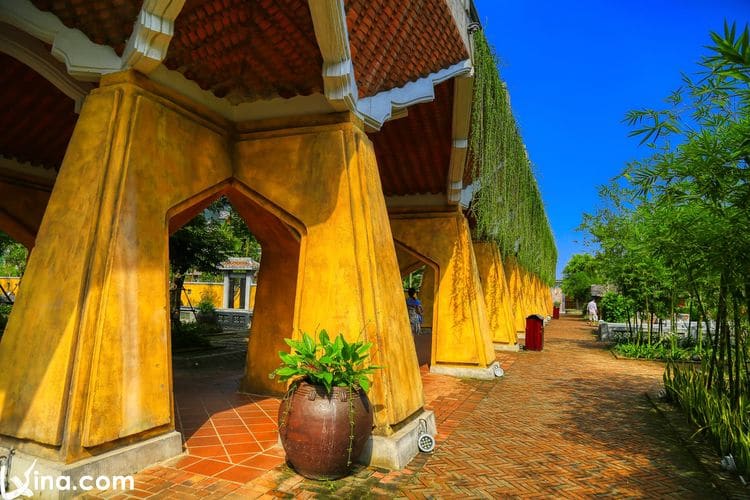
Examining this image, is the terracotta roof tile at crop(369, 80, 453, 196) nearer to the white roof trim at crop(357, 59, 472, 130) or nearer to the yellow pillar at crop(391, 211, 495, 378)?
the yellow pillar at crop(391, 211, 495, 378)

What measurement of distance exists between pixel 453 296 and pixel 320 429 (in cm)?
690

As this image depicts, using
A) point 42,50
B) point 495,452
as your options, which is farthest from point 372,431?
point 42,50

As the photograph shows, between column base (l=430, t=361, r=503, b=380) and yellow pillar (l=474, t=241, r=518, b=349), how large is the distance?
216 inches

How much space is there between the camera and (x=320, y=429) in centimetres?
442

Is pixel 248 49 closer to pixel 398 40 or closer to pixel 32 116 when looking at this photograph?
pixel 398 40

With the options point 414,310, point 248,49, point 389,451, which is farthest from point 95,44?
point 414,310

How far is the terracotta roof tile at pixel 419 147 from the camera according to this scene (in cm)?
984

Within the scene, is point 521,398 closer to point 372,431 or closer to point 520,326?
point 372,431

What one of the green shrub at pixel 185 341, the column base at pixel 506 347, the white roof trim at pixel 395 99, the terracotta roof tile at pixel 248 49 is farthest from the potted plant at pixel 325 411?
the column base at pixel 506 347

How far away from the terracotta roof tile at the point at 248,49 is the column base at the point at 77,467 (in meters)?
4.06

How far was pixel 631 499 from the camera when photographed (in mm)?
4531

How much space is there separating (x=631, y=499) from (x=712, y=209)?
3.01 metres

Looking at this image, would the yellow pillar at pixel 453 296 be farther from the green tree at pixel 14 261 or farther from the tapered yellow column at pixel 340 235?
the green tree at pixel 14 261

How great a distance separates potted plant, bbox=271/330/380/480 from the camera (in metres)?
4.45
